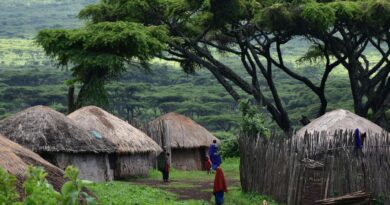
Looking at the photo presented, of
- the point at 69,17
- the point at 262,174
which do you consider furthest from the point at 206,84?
the point at 69,17

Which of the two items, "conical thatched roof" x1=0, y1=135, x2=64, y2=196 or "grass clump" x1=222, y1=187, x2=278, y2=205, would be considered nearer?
"conical thatched roof" x1=0, y1=135, x2=64, y2=196

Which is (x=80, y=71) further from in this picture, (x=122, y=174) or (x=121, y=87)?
(x=121, y=87)

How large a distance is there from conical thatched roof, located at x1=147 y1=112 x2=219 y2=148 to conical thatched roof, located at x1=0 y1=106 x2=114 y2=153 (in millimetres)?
7863

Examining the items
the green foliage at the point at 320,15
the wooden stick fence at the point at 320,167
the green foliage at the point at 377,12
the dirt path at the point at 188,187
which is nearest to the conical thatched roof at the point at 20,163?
the wooden stick fence at the point at 320,167

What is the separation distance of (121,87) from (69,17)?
4058 inches

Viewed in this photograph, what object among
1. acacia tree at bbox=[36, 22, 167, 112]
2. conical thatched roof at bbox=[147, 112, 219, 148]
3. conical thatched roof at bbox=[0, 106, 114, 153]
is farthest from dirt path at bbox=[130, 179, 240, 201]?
acacia tree at bbox=[36, 22, 167, 112]

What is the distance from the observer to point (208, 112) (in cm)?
6500

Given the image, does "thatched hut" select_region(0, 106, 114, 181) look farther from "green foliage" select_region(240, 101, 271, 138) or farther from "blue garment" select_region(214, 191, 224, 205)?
"green foliage" select_region(240, 101, 271, 138)

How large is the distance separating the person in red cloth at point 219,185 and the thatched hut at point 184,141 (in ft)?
36.4

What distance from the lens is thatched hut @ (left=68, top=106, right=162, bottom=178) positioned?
2255 centimetres

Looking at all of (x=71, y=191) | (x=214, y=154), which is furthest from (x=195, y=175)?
(x=71, y=191)

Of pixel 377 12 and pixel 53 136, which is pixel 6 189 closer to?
pixel 53 136

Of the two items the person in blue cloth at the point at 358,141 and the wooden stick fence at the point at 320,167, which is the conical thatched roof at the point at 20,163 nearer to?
the wooden stick fence at the point at 320,167

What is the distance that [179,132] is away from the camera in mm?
29281
